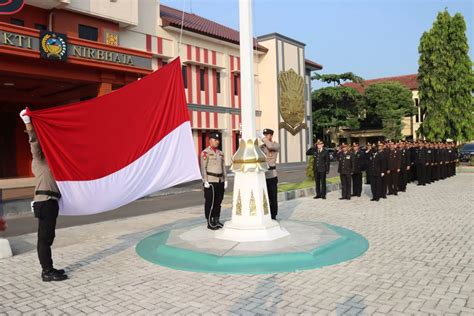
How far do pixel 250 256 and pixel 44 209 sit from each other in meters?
2.70

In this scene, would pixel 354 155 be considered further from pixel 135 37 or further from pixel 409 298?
pixel 135 37

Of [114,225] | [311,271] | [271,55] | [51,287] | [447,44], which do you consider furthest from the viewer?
[271,55]

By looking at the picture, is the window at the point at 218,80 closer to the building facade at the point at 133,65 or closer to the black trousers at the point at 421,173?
the building facade at the point at 133,65

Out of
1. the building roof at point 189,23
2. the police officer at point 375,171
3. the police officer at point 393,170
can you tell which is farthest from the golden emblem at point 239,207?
the building roof at point 189,23

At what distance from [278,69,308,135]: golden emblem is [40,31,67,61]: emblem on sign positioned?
1916 cm

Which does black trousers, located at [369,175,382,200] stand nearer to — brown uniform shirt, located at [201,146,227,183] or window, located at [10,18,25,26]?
brown uniform shirt, located at [201,146,227,183]

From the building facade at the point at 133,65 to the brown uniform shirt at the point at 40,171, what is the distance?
253 centimetres

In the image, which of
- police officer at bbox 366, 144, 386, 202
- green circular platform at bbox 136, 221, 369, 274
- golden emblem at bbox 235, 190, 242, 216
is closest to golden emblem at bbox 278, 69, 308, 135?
police officer at bbox 366, 144, 386, 202

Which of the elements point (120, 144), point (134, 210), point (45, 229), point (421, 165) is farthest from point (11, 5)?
point (421, 165)

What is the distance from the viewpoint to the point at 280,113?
30.5 m

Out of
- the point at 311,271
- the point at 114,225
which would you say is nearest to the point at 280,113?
the point at 114,225

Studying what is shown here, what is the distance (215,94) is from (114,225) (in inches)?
704

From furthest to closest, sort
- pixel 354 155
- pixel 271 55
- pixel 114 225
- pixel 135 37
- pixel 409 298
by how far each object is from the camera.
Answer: pixel 271 55
pixel 135 37
pixel 354 155
pixel 114 225
pixel 409 298

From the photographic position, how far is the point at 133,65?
15906 millimetres
